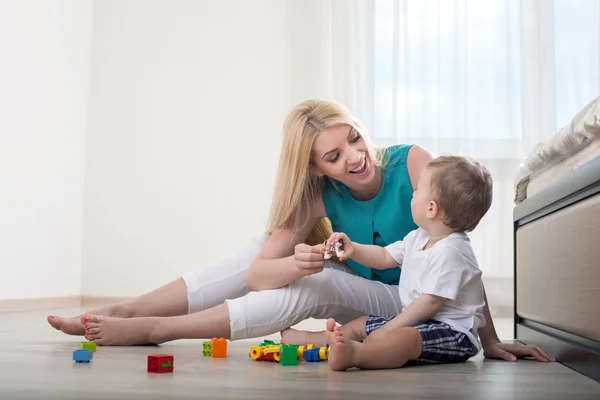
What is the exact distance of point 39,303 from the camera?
371cm

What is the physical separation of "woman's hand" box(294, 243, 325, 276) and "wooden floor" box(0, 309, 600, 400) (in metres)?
0.23

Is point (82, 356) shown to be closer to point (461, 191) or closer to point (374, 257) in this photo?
point (374, 257)

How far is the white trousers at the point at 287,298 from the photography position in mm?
1642

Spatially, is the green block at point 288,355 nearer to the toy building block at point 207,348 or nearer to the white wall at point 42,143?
the toy building block at point 207,348

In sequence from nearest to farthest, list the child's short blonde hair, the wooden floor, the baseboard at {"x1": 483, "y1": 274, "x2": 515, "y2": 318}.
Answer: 1. the wooden floor
2. the child's short blonde hair
3. the baseboard at {"x1": 483, "y1": 274, "x2": 515, "y2": 318}

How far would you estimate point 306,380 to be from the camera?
1.19m

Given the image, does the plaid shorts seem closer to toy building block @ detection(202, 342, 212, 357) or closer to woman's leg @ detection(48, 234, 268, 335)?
toy building block @ detection(202, 342, 212, 357)

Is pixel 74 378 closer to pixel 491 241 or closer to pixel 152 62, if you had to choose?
pixel 491 241

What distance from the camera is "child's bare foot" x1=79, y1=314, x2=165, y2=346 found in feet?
5.45

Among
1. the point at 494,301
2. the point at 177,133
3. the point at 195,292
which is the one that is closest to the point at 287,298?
the point at 195,292

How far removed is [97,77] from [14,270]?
1398 millimetres

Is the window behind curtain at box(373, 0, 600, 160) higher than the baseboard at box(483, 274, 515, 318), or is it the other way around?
the window behind curtain at box(373, 0, 600, 160)

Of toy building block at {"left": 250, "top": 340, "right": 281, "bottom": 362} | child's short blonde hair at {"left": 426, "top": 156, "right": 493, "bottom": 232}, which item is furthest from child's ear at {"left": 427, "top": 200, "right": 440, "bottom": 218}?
toy building block at {"left": 250, "top": 340, "right": 281, "bottom": 362}

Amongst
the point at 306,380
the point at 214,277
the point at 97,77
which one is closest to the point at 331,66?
the point at 97,77
